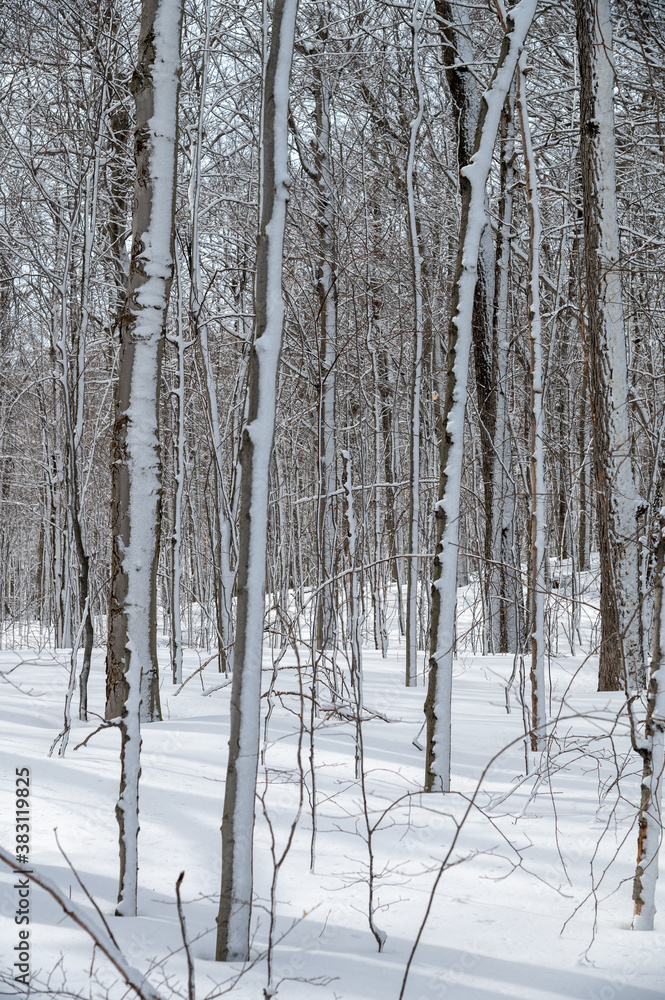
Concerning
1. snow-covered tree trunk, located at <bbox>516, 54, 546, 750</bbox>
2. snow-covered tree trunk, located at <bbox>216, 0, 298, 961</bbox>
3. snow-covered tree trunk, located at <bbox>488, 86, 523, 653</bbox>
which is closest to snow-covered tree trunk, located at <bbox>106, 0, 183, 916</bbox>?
snow-covered tree trunk, located at <bbox>216, 0, 298, 961</bbox>

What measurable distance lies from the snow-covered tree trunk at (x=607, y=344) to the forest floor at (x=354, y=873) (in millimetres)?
2031

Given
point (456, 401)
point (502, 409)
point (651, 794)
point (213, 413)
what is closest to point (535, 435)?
point (456, 401)

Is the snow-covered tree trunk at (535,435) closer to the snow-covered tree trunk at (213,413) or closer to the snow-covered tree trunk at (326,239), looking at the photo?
the snow-covered tree trunk at (213,413)

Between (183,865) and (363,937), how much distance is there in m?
0.74

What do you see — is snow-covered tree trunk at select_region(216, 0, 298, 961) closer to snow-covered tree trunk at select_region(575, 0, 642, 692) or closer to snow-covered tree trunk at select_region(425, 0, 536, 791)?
snow-covered tree trunk at select_region(425, 0, 536, 791)

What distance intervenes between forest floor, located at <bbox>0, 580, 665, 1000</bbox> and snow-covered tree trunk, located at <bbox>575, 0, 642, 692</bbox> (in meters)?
→ 2.03

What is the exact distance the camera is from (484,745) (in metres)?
4.60

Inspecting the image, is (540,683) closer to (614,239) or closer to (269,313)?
(269,313)

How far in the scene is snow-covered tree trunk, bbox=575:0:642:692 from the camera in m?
6.21

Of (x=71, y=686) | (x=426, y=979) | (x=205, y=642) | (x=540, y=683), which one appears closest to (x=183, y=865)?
(x=426, y=979)

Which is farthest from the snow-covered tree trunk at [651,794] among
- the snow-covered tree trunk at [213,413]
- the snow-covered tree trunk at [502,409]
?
the snow-covered tree trunk at [502,409]

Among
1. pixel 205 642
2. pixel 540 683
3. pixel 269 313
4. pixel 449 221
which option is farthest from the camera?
pixel 205 642

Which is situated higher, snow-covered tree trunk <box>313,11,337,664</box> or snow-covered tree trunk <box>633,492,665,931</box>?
snow-covered tree trunk <box>313,11,337,664</box>
